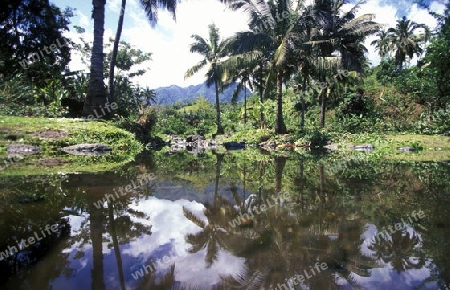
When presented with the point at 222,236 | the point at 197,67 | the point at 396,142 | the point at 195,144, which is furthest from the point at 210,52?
the point at 222,236

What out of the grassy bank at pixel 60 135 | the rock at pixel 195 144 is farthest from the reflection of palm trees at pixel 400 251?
the rock at pixel 195 144

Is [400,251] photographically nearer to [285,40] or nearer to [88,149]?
[88,149]

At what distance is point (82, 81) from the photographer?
2912 centimetres

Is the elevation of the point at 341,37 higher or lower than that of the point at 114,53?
higher

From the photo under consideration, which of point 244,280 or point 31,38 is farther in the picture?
point 31,38

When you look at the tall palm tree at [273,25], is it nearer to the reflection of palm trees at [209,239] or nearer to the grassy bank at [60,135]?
the grassy bank at [60,135]

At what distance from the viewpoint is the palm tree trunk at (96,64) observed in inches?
559

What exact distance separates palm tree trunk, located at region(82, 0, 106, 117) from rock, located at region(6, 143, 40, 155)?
3742mm

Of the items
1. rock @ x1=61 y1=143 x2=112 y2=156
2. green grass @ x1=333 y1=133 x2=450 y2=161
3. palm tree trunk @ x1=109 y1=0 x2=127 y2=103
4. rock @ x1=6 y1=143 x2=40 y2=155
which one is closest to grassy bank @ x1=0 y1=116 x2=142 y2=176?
rock @ x1=6 y1=143 x2=40 y2=155

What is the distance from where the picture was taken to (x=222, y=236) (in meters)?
3.09

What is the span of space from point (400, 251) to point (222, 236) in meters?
1.66

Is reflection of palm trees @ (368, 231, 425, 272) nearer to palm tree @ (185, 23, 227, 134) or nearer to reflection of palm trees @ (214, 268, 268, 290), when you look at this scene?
reflection of palm trees @ (214, 268, 268, 290)

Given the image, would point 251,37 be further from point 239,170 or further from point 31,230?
point 31,230

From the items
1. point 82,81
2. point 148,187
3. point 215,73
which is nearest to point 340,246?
point 148,187
